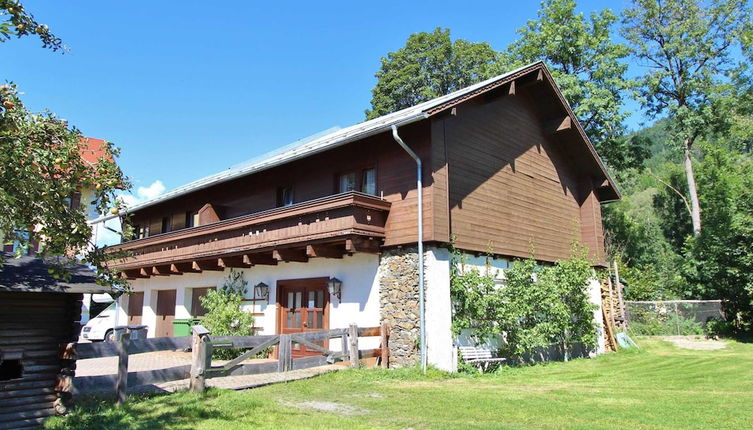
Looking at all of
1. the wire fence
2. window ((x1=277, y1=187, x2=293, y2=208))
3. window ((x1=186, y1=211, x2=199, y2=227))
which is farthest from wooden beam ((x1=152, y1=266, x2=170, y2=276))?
the wire fence

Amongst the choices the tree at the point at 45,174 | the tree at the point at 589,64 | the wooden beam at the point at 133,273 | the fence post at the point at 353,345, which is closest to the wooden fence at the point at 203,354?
the fence post at the point at 353,345

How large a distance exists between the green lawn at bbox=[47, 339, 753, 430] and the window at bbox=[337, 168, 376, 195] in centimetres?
466

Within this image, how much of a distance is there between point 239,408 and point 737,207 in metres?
20.9

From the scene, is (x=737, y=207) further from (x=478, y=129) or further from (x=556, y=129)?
Result: (x=478, y=129)

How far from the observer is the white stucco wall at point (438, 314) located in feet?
39.9

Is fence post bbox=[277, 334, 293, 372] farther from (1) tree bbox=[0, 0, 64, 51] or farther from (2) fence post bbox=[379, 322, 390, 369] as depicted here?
(1) tree bbox=[0, 0, 64, 51]

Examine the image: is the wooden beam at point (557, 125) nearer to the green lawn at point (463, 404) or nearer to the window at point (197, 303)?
the green lawn at point (463, 404)

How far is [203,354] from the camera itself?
9.14 metres

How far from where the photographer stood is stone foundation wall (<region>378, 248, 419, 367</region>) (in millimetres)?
12367

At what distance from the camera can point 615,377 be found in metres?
12.0

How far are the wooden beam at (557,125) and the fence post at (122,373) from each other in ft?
46.3

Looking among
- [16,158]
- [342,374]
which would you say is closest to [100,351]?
[16,158]

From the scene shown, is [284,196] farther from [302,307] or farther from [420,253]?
[420,253]

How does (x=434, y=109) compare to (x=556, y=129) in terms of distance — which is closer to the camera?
(x=434, y=109)
